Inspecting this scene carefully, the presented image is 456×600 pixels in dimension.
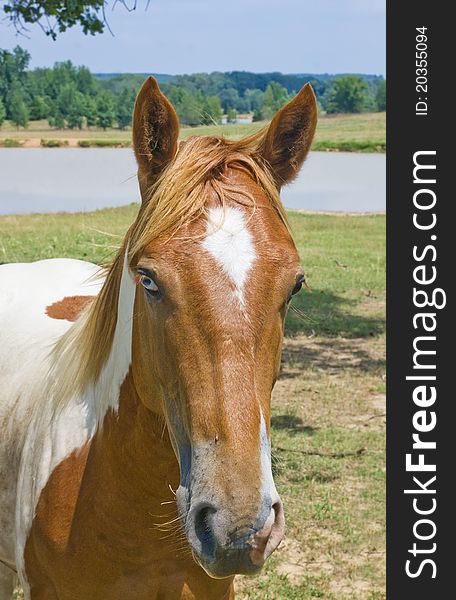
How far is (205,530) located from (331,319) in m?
7.23

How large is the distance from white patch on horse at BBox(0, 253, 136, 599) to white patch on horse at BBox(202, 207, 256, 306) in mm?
380

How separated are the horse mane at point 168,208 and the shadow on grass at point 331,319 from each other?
564 cm

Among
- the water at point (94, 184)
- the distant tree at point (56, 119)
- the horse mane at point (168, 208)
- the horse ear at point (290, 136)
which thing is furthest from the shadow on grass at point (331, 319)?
the distant tree at point (56, 119)

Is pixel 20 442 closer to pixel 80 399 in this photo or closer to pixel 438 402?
pixel 80 399

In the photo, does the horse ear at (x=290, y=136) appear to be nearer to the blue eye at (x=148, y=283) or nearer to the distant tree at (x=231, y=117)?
the blue eye at (x=148, y=283)

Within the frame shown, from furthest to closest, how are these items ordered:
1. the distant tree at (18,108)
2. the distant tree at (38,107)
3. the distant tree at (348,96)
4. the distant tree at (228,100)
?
the distant tree at (348,96), the distant tree at (228,100), the distant tree at (38,107), the distant tree at (18,108)

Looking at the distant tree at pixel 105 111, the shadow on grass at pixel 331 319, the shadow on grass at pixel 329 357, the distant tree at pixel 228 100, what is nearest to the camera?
the shadow on grass at pixel 329 357

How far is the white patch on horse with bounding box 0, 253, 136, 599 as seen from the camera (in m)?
2.26

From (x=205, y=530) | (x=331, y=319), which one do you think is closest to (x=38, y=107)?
(x=331, y=319)

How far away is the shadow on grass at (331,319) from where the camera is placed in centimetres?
840

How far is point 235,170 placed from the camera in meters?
2.04

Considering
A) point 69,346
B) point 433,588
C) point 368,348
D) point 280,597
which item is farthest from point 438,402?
point 368,348

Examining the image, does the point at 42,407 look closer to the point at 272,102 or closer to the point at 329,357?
the point at 329,357

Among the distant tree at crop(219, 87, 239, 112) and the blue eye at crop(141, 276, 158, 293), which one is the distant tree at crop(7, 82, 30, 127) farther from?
the blue eye at crop(141, 276, 158, 293)
